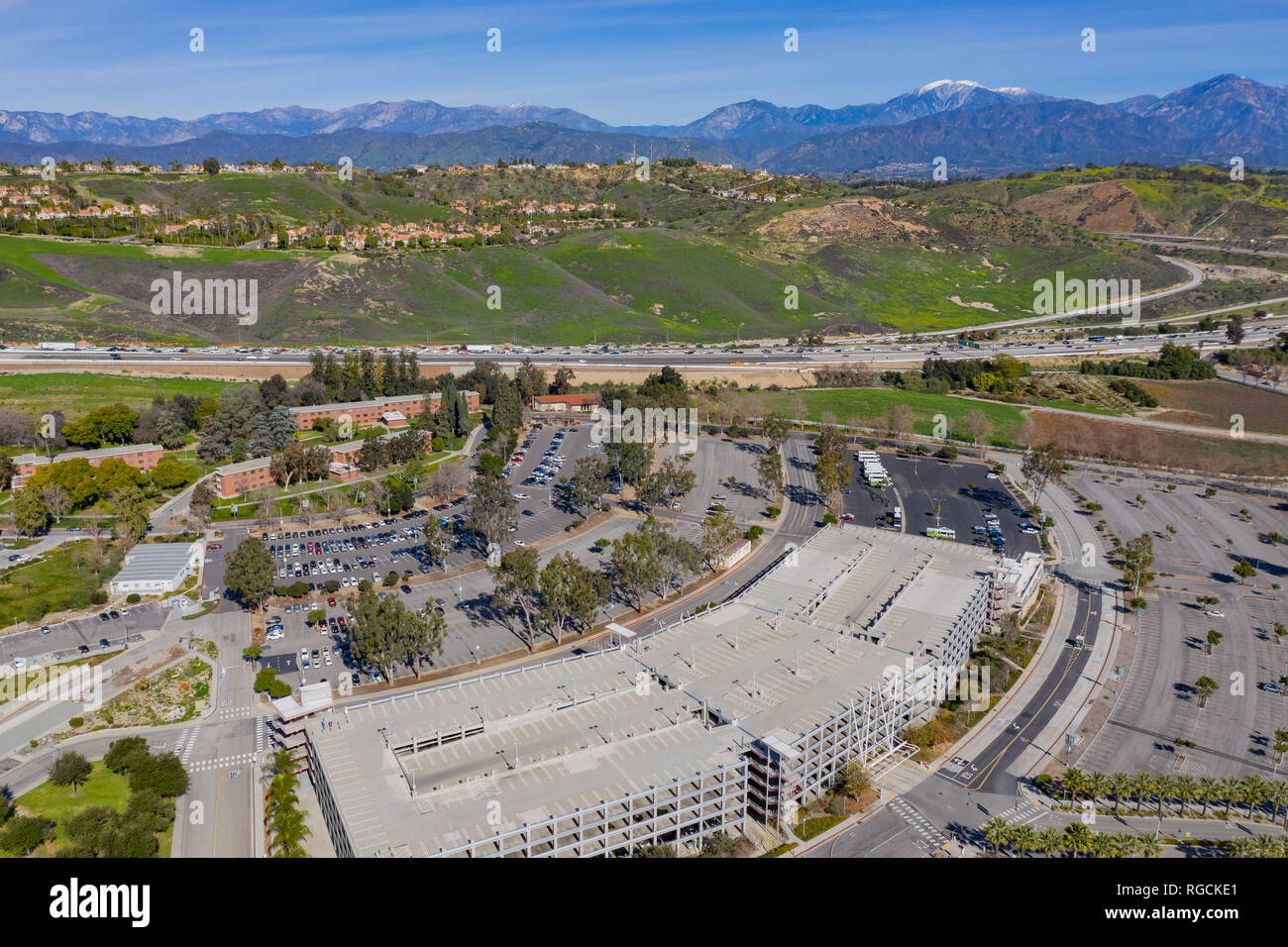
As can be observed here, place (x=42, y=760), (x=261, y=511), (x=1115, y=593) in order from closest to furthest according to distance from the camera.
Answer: (x=42, y=760), (x=1115, y=593), (x=261, y=511)

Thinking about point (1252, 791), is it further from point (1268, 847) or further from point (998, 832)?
point (998, 832)

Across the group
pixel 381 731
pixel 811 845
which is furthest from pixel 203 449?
pixel 811 845

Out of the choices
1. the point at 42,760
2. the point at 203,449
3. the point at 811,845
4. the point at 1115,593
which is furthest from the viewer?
the point at 203,449

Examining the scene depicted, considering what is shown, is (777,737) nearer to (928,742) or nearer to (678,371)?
(928,742)

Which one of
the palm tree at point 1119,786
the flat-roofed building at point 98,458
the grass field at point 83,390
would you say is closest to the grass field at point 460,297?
the grass field at point 83,390

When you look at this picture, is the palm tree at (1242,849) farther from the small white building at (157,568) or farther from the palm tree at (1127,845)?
the small white building at (157,568)

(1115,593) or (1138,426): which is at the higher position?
(1138,426)
